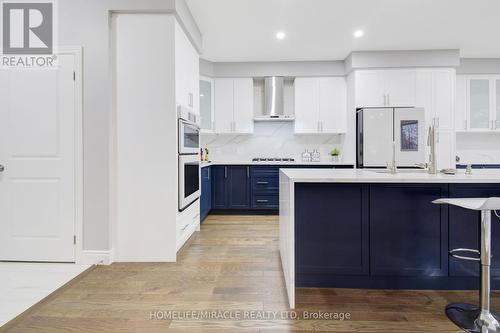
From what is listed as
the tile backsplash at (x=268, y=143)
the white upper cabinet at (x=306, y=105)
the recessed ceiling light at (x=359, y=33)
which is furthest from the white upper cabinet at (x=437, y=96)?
the white upper cabinet at (x=306, y=105)

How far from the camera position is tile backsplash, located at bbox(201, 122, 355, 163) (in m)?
5.49

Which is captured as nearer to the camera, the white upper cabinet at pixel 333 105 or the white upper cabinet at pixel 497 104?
the white upper cabinet at pixel 497 104

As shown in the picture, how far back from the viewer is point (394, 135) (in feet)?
14.5

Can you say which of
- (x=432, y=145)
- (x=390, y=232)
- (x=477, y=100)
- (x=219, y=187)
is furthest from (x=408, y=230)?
(x=477, y=100)

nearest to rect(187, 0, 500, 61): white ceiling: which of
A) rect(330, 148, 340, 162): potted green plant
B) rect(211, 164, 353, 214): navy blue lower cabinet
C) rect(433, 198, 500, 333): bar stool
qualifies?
rect(330, 148, 340, 162): potted green plant

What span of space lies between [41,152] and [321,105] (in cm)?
420

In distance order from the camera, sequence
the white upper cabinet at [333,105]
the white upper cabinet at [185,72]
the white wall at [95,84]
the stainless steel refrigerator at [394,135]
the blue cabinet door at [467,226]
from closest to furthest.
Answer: the blue cabinet door at [467,226] → the white wall at [95,84] → the white upper cabinet at [185,72] → the stainless steel refrigerator at [394,135] → the white upper cabinet at [333,105]

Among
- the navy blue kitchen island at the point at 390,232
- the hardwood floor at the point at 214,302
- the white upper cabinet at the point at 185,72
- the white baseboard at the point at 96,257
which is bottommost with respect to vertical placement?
the hardwood floor at the point at 214,302

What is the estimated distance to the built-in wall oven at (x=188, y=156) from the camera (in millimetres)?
2896

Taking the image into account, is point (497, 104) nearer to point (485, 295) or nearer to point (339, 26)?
point (339, 26)

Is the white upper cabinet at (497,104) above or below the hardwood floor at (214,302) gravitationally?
above

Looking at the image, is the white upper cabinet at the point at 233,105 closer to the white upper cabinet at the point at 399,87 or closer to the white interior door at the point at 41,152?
the white upper cabinet at the point at 399,87

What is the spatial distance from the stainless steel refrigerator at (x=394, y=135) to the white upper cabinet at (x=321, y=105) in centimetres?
72
